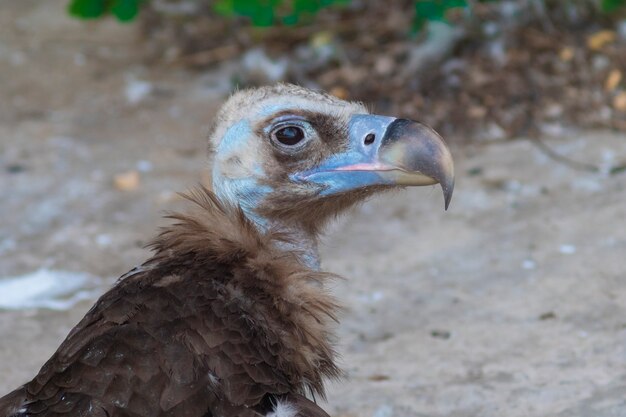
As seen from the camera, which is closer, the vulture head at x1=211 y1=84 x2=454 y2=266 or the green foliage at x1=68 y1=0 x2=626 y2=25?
the vulture head at x1=211 y1=84 x2=454 y2=266

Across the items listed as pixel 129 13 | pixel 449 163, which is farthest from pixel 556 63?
pixel 449 163

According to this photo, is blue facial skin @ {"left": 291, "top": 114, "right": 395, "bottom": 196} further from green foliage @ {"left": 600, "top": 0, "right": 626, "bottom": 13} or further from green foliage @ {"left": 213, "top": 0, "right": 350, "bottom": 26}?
green foliage @ {"left": 600, "top": 0, "right": 626, "bottom": 13}

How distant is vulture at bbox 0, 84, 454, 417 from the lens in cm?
289

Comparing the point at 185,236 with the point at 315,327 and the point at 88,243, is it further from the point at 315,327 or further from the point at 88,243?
the point at 88,243

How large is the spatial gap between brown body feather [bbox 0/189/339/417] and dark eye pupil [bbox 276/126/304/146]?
0.28 m

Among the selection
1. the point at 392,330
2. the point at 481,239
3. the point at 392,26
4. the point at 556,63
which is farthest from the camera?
Result: the point at 392,26

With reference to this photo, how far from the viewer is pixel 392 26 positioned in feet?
25.9


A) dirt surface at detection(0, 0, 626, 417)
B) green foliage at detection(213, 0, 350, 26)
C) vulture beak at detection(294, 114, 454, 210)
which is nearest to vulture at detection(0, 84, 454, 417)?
vulture beak at detection(294, 114, 454, 210)

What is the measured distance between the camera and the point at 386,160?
11.1 feet

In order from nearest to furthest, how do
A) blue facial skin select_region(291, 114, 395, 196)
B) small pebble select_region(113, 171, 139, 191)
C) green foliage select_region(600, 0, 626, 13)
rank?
blue facial skin select_region(291, 114, 395, 196)
small pebble select_region(113, 171, 139, 191)
green foliage select_region(600, 0, 626, 13)

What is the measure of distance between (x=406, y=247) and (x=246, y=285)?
2.62 metres

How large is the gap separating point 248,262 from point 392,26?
4872 mm

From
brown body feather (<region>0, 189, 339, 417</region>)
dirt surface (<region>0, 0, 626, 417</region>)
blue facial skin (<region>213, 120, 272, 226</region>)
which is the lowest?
dirt surface (<region>0, 0, 626, 417</region>)

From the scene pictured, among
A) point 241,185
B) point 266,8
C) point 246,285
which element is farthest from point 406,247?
point 246,285
